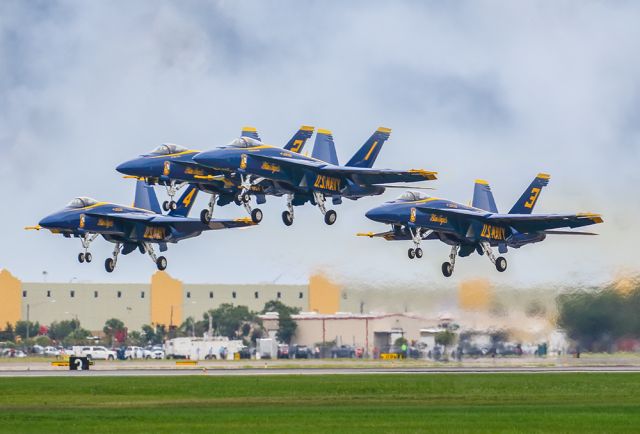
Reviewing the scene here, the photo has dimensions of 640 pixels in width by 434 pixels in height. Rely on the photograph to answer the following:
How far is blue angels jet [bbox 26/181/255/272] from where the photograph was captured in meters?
99.1

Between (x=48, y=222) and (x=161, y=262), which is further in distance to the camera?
(x=161, y=262)

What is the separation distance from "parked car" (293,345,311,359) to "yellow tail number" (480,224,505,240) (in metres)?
44.5

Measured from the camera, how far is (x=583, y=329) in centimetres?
9869

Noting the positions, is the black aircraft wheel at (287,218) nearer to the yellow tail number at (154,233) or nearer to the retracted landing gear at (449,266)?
the retracted landing gear at (449,266)

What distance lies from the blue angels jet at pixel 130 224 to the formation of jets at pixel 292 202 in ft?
0.25

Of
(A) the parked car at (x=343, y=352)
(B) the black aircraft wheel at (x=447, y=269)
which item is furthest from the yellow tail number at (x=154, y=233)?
(A) the parked car at (x=343, y=352)

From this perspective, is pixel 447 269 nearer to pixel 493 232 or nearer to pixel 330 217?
pixel 493 232

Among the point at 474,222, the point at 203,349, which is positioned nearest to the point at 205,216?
the point at 474,222

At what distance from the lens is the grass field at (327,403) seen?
5400 cm

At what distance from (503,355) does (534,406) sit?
136 feet

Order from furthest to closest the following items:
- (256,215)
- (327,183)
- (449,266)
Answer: (449,266)
(327,183)
(256,215)

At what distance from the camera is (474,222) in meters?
98.9

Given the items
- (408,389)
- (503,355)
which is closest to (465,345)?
(503,355)

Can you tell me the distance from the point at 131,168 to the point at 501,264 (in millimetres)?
28565
